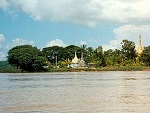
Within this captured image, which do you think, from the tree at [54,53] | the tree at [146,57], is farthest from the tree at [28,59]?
the tree at [54,53]

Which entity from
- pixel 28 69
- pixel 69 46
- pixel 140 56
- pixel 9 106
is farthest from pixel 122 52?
pixel 9 106

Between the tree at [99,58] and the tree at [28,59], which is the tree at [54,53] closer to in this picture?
the tree at [99,58]

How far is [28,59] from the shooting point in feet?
283

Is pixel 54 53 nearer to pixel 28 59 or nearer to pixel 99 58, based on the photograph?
pixel 99 58

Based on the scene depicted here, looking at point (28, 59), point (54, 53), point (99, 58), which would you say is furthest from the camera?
point (54, 53)

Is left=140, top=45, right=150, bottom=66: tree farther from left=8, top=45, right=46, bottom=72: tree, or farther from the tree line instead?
left=8, top=45, right=46, bottom=72: tree

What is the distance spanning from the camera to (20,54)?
289 feet

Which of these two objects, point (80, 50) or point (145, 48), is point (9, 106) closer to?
point (145, 48)

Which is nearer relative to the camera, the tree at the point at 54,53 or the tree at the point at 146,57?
the tree at the point at 146,57

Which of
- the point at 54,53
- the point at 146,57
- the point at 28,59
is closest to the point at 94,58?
the point at 146,57

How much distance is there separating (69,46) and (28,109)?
119327mm

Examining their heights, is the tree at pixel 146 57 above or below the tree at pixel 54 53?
below

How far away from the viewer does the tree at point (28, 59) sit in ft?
284

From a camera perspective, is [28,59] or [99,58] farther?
[99,58]
